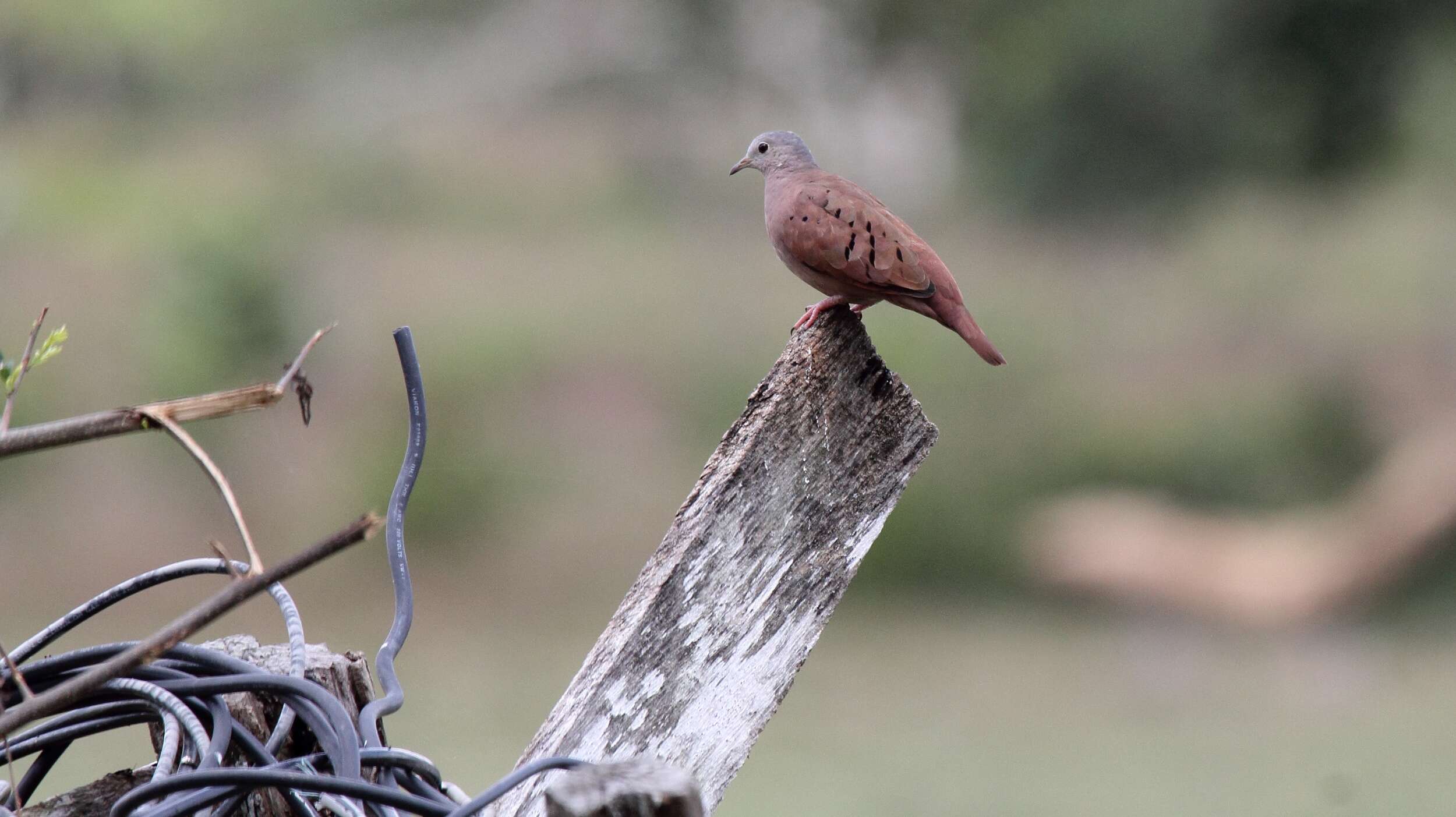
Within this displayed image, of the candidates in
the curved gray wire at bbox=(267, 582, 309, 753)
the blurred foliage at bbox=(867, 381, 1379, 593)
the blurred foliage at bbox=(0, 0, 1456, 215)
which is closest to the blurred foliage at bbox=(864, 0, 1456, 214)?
the blurred foliage at bbox=(0, 0, 1456, 215)

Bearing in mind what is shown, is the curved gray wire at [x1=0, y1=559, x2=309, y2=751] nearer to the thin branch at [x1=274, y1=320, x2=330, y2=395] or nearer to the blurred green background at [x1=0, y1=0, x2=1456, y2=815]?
the thin branch at [x1=274, y1=320, x2=330, y2=395]

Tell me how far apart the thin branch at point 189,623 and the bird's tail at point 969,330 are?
5.47 ft

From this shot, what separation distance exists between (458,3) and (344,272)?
313 inches

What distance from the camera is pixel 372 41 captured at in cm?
1739

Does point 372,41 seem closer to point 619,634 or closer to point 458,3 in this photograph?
point 458,3

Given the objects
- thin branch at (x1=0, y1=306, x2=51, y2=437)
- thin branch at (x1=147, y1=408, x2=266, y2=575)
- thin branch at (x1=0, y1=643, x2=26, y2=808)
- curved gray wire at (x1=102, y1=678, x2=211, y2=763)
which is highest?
thin branch at (x1=0, y1=306, x2=51, y2=437)

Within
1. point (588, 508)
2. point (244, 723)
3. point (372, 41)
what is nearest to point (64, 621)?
point (244, 723)

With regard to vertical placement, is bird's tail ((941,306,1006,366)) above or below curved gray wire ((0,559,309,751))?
above

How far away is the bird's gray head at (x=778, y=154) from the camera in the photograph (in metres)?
2.98

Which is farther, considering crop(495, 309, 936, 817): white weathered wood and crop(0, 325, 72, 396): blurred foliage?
crop(495, 309, 936, 817): white weathered wood

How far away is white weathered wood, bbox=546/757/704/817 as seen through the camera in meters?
0.95

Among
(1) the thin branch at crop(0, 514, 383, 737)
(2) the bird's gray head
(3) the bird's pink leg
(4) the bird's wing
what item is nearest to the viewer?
(1) the thin branch at crop(0, 514, 383, 737)

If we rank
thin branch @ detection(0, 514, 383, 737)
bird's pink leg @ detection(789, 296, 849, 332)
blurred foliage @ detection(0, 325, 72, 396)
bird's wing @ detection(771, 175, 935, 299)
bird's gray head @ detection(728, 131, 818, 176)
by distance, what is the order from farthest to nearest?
bird's gray head @ detection(728, 131, 818, 176) < bird's wing @ detection(771, 175, 935, 299) < bird's pink leg @ detection(789, 296, 849, 332) < blurred foliage @ detection(0, 325, 72, 396) < thin branch @ detection(0, 514, 383, 737)

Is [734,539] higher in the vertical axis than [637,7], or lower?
lower
